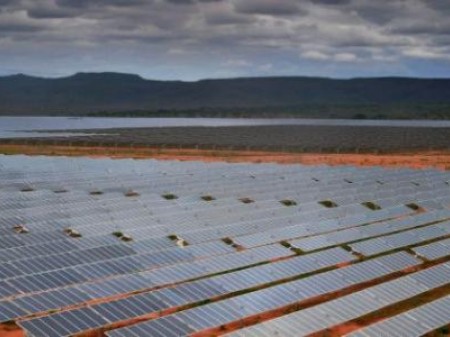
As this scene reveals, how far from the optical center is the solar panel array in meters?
22.5

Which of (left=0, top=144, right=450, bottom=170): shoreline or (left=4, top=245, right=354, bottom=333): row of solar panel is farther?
(left=0, top=144, right=450, bottom=170): shoreline

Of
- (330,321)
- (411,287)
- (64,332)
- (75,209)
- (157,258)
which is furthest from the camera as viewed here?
(75,209)

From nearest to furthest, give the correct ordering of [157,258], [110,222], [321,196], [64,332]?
1. [64,332]
2. [157,258]
3. [110,222]
4. [321,196]

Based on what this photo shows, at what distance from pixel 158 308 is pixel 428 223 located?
23.5 m

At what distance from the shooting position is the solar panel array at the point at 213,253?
22.5 metres

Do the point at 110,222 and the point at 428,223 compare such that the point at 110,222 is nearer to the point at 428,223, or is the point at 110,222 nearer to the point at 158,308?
the point at 158,308

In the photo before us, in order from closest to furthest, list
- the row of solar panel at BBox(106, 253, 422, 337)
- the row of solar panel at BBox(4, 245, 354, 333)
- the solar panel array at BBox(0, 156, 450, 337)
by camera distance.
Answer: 1. the row of solar panel at BBox(106, 253, 422, 337)
2. the solar panel array at BBox(0, 156, 450, 337)
3. the row of solar panel at BBox(4, 245, 354, 333)

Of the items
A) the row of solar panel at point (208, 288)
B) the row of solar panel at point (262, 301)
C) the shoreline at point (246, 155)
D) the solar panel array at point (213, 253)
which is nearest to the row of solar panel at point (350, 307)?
the solar panel array at point (213, 253)

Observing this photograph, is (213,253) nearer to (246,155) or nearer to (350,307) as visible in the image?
(350,307)

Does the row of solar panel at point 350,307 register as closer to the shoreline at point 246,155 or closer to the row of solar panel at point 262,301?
the row of solar panel at point 262,301

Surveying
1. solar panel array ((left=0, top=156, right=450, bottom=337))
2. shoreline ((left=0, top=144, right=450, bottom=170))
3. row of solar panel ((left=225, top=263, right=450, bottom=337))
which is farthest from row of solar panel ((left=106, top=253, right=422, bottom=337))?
shoreline ((left=0, top=144, right=450, bottom=170))

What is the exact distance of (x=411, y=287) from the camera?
27.0 metres

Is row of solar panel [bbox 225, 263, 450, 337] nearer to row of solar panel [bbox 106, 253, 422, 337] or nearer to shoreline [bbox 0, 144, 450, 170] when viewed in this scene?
row of solar panel [bbox 106, 253, 422, 337]

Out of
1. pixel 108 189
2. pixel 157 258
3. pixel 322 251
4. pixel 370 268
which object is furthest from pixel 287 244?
pixel 108 189
